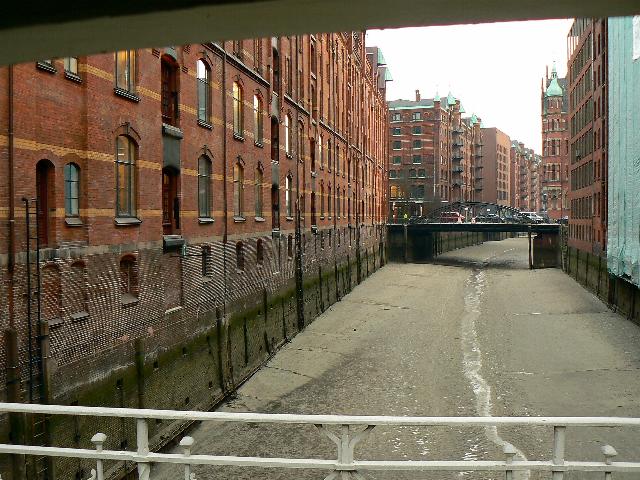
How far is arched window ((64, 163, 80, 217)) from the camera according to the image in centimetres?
1134

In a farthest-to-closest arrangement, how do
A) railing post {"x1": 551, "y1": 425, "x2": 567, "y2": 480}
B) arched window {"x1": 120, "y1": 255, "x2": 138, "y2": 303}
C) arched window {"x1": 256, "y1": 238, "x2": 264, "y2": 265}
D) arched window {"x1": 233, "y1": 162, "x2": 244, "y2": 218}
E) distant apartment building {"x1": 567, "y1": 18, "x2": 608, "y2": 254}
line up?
distant apartment building {"x1": 567, "y1": 18, "x2": 608, "y2": 254} < arched window {"x1": 256, "y1": 238, "x2": 264, "y2": 265} < arched window {"x1": 233, "y1": 162, "x2": 244, "y2": 218} < arched window {"x1": 120, "y1": 255, "x2": 138, "y2": 303} < railing post {"x1": 551, "y1": 425, "x2": 567, "y2": 480}

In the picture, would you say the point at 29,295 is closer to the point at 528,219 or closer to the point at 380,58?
the point at 380,58

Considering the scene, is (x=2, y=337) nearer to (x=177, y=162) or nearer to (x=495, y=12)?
(x=177, y=162)

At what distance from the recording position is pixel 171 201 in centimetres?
1588

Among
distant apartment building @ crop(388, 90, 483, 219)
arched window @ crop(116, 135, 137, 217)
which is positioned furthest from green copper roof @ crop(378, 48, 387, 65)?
arched window @ crop(116, 135, 137, 217)

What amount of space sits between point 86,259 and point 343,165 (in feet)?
101

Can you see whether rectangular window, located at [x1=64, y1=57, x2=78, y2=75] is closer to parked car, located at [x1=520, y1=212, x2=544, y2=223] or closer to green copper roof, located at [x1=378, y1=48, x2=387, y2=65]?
green copper roof, located at [x1=378, y1=48, x2=387, y2=65]

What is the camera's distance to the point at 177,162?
1570 cm

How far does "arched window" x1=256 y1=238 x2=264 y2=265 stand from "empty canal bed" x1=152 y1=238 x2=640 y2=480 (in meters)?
3.54

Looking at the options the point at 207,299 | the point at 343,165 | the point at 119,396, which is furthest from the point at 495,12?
the point at 343,165

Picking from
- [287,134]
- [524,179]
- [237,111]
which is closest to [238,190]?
[237,111]

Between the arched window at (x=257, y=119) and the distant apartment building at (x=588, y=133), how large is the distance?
2116 centimetres

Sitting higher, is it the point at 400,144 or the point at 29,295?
the point at 400,144

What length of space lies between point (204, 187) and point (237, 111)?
4.06m
